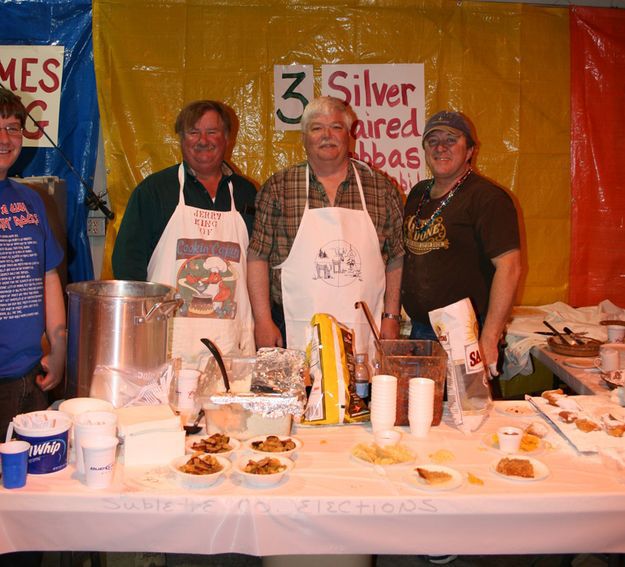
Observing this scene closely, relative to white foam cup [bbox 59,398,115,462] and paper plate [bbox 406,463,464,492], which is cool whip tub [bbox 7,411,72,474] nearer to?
white foam cup [bbox 59,398,115,462]

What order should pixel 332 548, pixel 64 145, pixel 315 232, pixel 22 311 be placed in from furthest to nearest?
1. pixel 64 145
2. pixel 315 232
3. pixel 22 311
4. pixel 332 548

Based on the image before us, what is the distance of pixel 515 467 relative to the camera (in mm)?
1743

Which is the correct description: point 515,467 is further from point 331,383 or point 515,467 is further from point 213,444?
point 213,444

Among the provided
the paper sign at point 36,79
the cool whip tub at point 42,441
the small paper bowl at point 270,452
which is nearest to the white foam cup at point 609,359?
the small paper bowl at point 270,452

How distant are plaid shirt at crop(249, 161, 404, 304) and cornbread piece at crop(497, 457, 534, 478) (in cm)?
134

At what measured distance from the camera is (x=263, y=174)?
4.13 metres

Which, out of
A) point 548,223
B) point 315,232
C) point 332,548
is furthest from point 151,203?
point 548,223

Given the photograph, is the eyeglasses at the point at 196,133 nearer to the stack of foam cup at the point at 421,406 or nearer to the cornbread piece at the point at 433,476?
the stack of foam cup at the point at 421,406

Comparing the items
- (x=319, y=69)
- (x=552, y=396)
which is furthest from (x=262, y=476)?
(x=319, y=69)

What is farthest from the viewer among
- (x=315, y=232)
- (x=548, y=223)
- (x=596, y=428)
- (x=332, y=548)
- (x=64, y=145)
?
(x=548, y=223)

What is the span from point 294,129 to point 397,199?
1.35 m

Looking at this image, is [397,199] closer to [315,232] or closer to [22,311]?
[315,232]

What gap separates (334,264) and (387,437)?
1.06 metres

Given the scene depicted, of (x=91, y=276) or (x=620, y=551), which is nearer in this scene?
(x=620, y=551)
